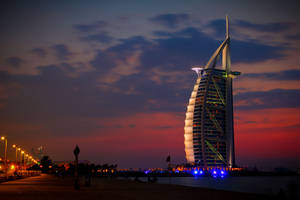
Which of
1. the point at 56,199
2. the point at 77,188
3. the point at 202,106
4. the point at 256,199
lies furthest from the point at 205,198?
the point at 202,106

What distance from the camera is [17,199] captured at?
68.9 feet

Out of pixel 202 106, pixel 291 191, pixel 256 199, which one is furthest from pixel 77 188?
pixel 202 106

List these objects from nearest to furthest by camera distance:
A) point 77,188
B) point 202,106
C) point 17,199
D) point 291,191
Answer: point 291,191
point 17,199
point 77,188
point 202,106

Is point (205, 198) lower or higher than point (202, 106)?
lower

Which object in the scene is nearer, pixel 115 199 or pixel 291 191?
pixel 291 191

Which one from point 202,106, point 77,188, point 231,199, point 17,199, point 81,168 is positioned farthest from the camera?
point 202,106

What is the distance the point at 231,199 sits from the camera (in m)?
22.4

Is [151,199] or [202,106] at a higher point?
[202,106]

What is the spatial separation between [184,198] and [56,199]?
7379 millimetres

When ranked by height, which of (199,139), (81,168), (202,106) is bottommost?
(81,168)

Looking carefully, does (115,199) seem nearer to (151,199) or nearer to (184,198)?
(151,199)

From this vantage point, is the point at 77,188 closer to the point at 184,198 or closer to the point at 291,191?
the point at 184,198

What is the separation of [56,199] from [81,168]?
139814mm

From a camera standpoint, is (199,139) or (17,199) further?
(199,139)
